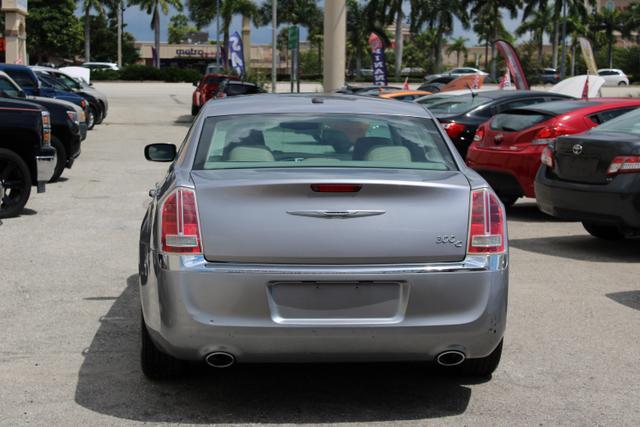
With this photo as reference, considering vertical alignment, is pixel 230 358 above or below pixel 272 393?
above

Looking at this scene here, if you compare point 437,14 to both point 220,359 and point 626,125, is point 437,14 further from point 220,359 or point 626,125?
point 220,359

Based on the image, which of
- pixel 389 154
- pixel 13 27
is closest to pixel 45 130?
pixel 389 154

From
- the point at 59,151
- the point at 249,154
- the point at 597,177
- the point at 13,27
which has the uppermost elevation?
the point at 13,27

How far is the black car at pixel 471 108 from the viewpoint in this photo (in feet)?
51.4

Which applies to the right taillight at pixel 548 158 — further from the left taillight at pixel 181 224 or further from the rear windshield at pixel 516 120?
the left taillight at pixel 181 224

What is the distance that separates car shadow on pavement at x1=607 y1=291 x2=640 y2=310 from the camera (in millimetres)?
7570

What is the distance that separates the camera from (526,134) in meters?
12.4

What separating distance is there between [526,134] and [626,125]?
2.27 m

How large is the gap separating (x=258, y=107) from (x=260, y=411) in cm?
177

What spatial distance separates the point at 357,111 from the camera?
580 centimetres

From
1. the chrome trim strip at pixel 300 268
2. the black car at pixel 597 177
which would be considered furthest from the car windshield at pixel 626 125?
the chrome trim strip at pixel 300 268

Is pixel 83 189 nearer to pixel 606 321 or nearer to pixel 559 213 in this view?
pixel 559 213

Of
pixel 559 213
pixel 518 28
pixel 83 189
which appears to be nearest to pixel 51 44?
pixel 518 28

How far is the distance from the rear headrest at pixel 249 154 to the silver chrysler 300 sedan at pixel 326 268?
1.17 feet
